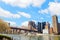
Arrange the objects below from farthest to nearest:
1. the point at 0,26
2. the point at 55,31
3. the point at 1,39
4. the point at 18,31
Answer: the point at 55,31 → the point at 18,31 → the point at 0,26 → the point at 1,39

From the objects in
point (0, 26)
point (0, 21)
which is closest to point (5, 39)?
point (0, 26)

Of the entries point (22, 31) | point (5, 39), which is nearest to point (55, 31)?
point (22, 31)

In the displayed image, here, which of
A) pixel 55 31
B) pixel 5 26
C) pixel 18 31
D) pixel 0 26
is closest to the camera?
pixel 0 26

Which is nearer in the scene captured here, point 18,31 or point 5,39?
point 5,39

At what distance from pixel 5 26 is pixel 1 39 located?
94.7 ft

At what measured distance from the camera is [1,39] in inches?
355

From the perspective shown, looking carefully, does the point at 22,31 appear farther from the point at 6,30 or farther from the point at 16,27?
the point at 6,30

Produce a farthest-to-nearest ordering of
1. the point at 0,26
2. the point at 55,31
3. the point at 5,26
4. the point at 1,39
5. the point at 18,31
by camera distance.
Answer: the point at 55,31 → the point at 18,31 → the point at 5,26 → the point at 0,26 → the point at 1,39

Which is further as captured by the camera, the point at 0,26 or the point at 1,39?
the point at 0,26

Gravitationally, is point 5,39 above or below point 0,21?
below

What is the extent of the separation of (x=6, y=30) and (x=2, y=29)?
1.71 metres

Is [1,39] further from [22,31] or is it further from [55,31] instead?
[55,31]

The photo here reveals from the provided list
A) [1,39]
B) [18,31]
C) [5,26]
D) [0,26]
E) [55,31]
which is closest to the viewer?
[1,39]

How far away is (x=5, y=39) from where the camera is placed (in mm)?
9117
